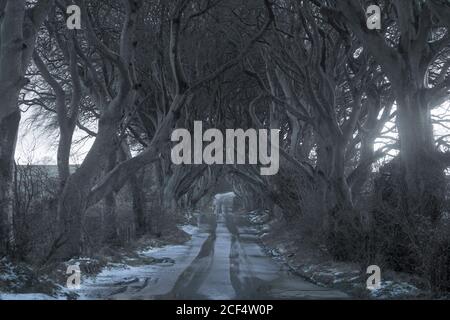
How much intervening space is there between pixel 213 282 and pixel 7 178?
4432 mm

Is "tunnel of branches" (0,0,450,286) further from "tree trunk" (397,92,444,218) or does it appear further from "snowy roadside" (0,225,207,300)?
"snowy roadside" (0,225,207,300)

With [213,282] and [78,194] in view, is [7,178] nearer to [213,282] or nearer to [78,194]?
[78,194]

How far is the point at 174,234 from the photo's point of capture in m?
27.1

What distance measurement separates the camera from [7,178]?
11.1 m

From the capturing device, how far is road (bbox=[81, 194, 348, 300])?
35.6 ft

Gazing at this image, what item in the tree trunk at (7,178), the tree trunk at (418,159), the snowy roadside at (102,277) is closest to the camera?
the snowy roadside at (102,277)

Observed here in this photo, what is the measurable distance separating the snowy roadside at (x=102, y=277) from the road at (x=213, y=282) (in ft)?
0.07

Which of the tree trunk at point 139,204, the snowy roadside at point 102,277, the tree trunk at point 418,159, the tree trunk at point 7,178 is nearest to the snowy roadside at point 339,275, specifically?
the tree trunk at point 418,159

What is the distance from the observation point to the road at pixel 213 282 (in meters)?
10.9

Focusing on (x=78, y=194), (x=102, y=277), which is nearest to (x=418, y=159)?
(x=102, y=277)

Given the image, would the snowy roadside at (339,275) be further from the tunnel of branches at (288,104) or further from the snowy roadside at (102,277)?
the snowy roadside at (102,277)

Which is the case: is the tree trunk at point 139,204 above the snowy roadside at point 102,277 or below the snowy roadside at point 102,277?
above

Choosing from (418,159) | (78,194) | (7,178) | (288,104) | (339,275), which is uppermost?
(288,104)

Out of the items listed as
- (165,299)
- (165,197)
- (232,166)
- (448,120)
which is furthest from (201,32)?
(232,166)
